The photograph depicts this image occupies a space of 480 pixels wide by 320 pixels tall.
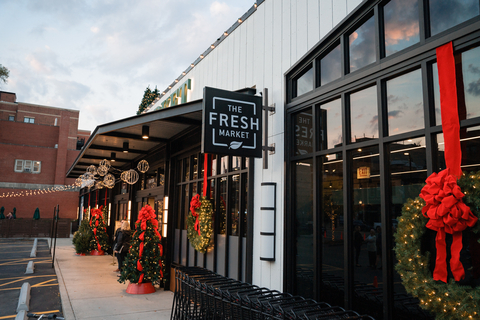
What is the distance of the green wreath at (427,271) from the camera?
2.87 m

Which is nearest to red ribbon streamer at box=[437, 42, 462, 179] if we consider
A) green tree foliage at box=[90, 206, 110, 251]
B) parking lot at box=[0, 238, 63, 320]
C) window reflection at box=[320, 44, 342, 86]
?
window reflection at box=[320, 44, 342, 86]

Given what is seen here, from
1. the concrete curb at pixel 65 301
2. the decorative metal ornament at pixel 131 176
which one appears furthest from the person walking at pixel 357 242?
the decorative metal ornament at pixel 131 176

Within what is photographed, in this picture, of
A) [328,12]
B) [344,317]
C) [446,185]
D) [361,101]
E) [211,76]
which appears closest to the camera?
[446,185]

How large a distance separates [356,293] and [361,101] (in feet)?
7.93

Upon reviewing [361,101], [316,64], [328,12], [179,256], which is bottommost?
[179,256]

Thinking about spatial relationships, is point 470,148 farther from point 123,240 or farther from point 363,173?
point 123,240

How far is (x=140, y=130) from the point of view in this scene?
367 inches

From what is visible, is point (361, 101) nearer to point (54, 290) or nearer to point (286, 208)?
point (286, 208)

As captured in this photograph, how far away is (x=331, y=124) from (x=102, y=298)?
7082 mm

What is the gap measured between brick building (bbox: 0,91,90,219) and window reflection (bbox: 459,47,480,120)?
4178 centimetres

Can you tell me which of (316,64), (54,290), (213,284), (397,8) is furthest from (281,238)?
(54,290)

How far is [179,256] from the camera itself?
9.76 meters

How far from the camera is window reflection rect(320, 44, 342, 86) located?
5.14 meters

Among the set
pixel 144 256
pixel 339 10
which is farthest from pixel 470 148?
pixel 144 256
